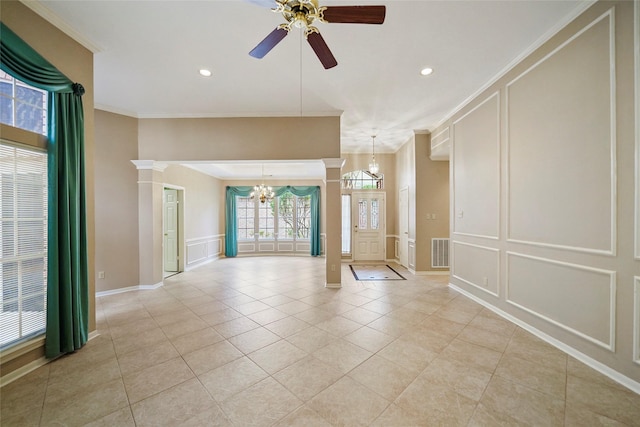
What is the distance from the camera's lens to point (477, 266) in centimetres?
372

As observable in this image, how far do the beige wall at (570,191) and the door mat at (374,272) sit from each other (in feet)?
6.69

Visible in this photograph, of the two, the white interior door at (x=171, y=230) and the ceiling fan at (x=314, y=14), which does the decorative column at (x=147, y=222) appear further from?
the ceiling fan at (x=314, y=14)

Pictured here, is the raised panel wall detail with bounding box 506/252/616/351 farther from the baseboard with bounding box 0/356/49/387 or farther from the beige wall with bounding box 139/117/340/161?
the baseboard with bounding box 0/356/49/387

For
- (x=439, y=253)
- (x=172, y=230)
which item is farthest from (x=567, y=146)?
(x=172, y=230)

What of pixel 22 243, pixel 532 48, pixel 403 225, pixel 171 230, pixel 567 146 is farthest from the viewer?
pixel 403 225

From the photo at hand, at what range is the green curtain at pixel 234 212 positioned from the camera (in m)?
8.26

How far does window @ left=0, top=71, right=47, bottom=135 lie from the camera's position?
6.72ft

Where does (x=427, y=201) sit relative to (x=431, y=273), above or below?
above

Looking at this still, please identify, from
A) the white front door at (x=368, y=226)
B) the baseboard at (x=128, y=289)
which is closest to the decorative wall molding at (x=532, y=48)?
the white front door at (x=368, y=226)

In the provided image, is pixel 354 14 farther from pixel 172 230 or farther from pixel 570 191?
pixel 172 230

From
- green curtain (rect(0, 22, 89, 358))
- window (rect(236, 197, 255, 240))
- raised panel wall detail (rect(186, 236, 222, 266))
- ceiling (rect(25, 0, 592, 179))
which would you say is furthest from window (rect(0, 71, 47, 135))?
window (rect(236, 197, 255, 240))

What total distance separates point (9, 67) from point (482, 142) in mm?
5307

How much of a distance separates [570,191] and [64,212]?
501 cm

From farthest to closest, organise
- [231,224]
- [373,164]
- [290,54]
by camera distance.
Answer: [231,224]
[373,164]
[290,54]
